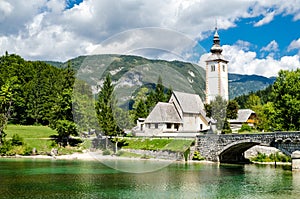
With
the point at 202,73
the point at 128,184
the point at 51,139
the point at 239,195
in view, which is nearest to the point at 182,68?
the point at 202,73

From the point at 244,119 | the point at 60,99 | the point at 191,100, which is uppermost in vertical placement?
the point at 60,99

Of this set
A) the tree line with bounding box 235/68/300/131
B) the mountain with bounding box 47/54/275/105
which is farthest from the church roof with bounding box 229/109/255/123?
the mountain with bounding box 47/54/275/105

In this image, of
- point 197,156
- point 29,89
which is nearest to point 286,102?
Result: point 197,156

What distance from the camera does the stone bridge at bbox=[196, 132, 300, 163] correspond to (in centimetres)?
3891

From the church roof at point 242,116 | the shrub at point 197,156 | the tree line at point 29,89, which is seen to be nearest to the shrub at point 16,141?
the tree line at point 29,89

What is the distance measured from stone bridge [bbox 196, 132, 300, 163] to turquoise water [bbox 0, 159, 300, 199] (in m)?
3.89

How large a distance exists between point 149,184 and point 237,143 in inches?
741

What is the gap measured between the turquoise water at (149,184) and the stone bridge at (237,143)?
3.89 metres

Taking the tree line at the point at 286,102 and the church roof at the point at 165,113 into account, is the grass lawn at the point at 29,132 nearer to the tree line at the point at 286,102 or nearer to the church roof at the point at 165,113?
the church roof at the point at 165,113

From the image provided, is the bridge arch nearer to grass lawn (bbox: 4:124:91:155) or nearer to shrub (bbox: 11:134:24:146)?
grass lawn (bbox: 4:124:91:155)

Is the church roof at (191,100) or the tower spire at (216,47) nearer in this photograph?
the church roof at (191,100)

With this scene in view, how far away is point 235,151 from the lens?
4809 cm

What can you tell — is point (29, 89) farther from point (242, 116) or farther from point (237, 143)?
point (237, 143)

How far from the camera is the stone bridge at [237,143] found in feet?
128
